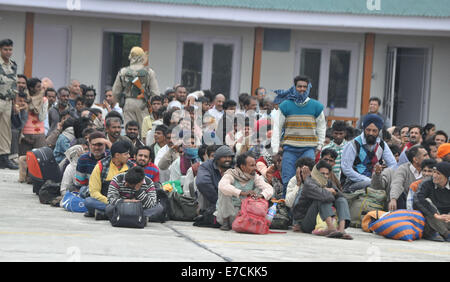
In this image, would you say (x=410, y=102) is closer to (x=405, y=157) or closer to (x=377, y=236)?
(x=405, y=157)

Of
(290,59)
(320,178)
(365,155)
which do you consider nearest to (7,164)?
(365,155)

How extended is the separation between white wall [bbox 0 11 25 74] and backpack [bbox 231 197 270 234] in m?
11.4

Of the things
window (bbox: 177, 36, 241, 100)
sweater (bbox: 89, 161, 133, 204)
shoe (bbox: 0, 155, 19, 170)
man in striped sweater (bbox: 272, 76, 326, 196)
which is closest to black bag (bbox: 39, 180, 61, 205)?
sweater (bbox: 89, 161, 133, 204)

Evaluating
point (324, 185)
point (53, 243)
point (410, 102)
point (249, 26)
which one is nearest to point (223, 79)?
point (249, 26)

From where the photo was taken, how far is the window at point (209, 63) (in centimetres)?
2097

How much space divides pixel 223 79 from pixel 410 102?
16.6 feet

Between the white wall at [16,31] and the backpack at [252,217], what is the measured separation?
1135 centimetres

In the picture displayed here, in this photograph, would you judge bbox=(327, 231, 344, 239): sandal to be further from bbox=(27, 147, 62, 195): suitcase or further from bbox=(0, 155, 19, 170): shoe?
bbox=(0, 155, 19, 170): shoe

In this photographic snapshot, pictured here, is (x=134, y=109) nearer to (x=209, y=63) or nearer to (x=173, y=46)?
(x=173, y=46)

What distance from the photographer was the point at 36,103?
51.1ft

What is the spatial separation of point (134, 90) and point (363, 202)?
5543 millimetres

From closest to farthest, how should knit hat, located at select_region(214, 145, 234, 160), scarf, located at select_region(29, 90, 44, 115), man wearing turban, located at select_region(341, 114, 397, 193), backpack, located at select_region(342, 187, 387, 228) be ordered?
1. knit hat, located at select_region(214, 145, 234, 160)
2. backpack, located at select_region(342, 187, 387, 228)
3. man wearing turban, located at select_region(341, 114, 397, 193)
4. scarf, located at select_region(29, 90, 44, 115)

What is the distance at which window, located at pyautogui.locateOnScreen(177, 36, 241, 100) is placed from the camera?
21.0m

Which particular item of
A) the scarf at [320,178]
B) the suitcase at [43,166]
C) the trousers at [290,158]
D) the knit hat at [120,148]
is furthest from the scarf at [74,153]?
the scarf at [320,178]
